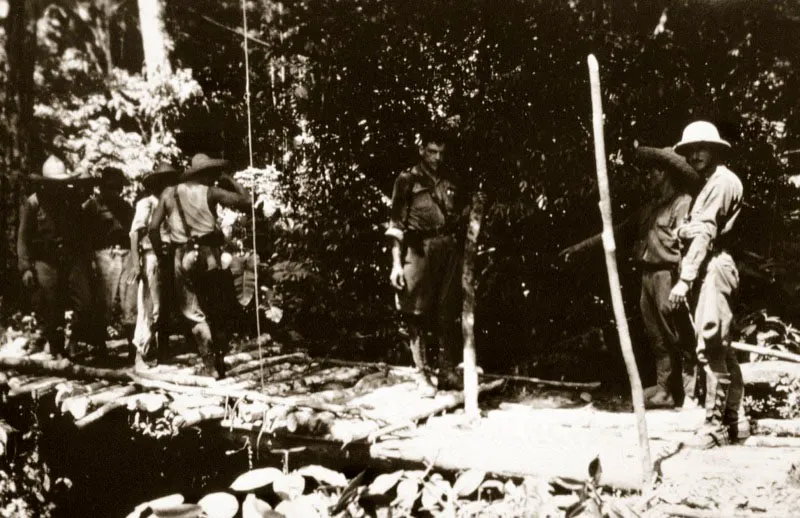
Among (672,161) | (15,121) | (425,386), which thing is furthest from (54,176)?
(672,161)

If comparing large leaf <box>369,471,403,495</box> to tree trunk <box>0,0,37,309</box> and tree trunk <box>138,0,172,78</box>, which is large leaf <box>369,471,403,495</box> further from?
tree trunk <box>138,0,172,78</box>

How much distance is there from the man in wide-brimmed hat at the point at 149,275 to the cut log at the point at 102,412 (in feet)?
3.79

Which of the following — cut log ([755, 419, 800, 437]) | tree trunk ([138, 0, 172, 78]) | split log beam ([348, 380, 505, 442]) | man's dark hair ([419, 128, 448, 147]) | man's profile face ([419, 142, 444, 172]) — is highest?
tree trunk ([138, 0, 172, 78])

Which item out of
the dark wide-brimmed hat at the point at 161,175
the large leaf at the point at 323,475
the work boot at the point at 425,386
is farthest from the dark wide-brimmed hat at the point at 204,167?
the large leaf at the point at 323,475

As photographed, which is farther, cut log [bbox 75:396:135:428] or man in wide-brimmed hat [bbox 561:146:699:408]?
cut log [bbox 75:396:135:428]

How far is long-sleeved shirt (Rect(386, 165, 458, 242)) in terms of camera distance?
641cm

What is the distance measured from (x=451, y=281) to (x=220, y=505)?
3.64 m

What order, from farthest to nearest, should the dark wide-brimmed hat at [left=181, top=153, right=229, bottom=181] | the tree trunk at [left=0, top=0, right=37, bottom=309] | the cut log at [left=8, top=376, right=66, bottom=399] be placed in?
the tree trunk at [left=0, top=0, right=37, bottom=309] → the cut log at [left=8, top=376, right=66, bottom=399] → the dark wide-brimmed hat at [left=181, top=153, right=229, bottom=181]

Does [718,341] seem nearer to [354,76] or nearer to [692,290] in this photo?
[692,290]

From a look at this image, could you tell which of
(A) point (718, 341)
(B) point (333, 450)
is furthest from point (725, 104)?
(B) point (333, 450)

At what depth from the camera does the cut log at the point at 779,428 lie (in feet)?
16.3

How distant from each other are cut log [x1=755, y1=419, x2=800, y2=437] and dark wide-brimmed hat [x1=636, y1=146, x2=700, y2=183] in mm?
1806

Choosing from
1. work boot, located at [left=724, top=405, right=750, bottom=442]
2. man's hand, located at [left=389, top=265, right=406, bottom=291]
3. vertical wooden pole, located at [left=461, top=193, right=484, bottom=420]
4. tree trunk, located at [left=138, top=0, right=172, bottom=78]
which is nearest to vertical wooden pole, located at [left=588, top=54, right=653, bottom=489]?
work boot, located at [left=724, top=405, right=750, bottom=442]

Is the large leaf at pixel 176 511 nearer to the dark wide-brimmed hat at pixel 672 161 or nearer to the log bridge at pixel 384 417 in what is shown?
the log bridge at pixel 384 417
